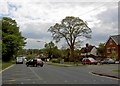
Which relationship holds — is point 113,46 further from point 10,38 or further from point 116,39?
point 10,38

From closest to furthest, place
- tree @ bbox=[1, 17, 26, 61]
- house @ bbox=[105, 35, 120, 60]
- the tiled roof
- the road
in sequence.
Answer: the road → tree @ bbox=[1, 17, 26, 61] → house @ bbox=[105, 35, 120, 60] → the tiled roof

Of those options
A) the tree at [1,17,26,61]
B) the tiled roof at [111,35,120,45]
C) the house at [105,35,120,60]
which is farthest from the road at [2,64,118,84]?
the tiled roof at [111,35,120,45]

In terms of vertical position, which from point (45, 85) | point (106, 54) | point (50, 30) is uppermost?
point (50, 30)

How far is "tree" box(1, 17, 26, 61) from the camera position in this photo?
313 feet

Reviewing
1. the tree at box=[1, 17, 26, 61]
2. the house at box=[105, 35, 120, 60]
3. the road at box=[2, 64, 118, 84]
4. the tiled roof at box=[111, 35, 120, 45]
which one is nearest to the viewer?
the road at box=[2, 64, 118, 84]

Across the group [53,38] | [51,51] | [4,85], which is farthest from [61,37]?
[4,85]

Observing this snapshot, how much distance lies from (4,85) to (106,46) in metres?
94.6

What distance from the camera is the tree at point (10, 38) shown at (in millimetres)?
95281

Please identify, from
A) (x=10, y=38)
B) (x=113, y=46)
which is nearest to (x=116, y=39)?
(x=113, y=46)

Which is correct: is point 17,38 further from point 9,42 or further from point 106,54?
point 106,54

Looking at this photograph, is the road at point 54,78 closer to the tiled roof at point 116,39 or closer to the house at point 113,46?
the house at point 113,46

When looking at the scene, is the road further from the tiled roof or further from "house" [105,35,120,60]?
the tiled roof

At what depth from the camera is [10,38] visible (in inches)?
3745

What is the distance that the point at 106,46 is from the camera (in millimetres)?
112438
